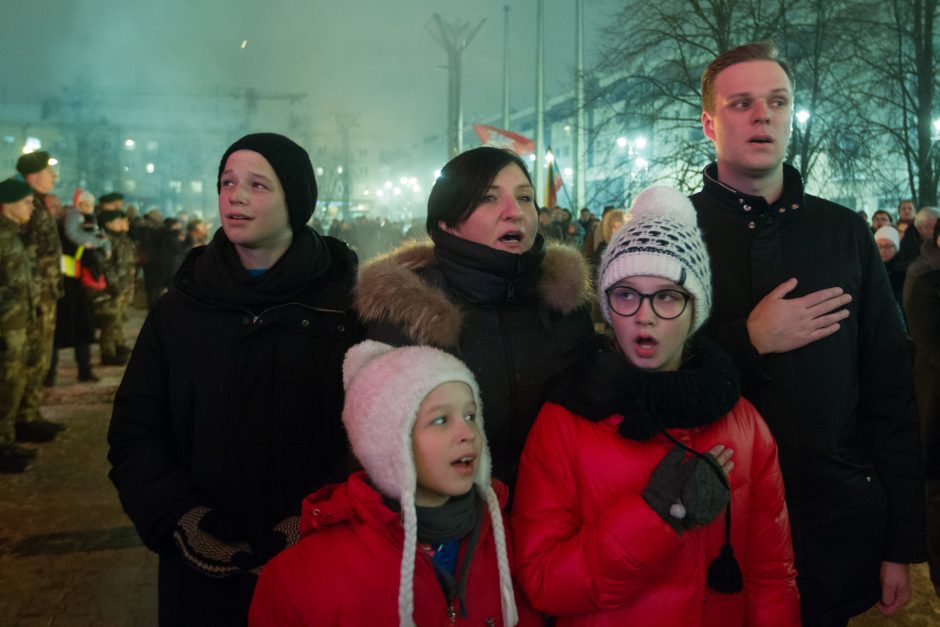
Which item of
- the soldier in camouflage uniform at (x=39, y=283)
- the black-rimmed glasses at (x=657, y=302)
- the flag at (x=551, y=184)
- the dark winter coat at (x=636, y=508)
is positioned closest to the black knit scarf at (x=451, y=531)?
the dark winter coat at (x=636, y=508)

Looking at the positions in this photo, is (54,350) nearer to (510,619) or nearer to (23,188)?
(23,188)

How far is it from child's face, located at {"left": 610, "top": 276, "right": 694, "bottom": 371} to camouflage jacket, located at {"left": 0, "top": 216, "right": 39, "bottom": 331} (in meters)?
5.87

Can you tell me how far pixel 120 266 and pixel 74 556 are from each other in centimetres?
763

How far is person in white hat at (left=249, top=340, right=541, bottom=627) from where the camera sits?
194 centimetres

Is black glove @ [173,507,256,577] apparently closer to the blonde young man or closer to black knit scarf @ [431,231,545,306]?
black knit scarf @ [431,231,545,306]

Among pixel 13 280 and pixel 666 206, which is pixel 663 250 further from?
pixel 13 280

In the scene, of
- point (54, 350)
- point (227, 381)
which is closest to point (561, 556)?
point (227, 381)

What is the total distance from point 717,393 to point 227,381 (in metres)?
1.59

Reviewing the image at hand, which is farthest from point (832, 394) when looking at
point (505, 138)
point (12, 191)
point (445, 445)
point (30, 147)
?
point (30, 147)

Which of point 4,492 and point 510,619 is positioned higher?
point 510,619

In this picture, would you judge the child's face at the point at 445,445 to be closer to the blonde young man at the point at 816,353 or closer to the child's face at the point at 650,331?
the child's face at the point at 650,331

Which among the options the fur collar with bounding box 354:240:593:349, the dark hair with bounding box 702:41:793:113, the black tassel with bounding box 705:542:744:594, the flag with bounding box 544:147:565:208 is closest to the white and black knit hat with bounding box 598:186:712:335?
the fur collar with bounding box 354:240:593:349

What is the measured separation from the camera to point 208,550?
226cm

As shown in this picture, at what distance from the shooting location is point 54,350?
9.39 m
